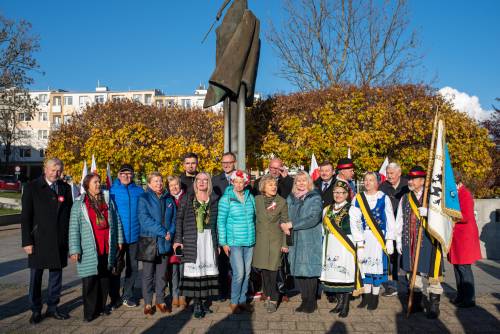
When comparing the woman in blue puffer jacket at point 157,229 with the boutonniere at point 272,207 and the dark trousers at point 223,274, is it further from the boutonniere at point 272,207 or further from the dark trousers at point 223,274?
the boutonniere at point 272,207

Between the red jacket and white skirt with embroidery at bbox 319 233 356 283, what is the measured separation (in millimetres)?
1627

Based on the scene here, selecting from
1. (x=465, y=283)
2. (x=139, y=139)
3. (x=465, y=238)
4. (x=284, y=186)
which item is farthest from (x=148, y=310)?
(x=139, y=139)

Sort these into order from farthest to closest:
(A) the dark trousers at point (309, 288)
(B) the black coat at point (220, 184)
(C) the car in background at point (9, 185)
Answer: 1. (C) the car in background at point (9, 185)
2. (B) the black coat at point (220, 184)
3. (A) the dark trousers at point (309, 288)

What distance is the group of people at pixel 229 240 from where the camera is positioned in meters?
5.68

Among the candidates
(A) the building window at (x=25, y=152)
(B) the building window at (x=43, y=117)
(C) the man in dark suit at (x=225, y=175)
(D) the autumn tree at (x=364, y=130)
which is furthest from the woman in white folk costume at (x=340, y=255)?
(B) the building window at (x=43, y=117)

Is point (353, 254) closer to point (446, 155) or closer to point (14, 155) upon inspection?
point (446, 155)

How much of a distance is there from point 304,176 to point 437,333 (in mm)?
2460

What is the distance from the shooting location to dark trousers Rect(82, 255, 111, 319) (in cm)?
566

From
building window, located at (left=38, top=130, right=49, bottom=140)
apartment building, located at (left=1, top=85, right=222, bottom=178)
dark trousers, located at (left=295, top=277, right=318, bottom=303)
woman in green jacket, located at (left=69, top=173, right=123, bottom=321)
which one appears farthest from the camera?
building window, located at (left=38, top=130, right=49, bottom=140)

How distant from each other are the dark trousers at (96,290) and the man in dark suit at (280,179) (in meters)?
2.54

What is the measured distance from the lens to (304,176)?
6.15 m

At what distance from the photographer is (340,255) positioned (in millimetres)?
5914

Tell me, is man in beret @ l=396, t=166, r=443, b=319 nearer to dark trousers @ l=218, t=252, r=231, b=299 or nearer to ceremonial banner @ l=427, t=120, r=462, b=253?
ceremonial banner @ l=427, t=120, r=462, b=253

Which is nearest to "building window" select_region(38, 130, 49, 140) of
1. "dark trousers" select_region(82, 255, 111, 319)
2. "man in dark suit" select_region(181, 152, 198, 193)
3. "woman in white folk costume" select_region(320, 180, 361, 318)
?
"man in dark suit" select_region(181, 152, 198, 193)
